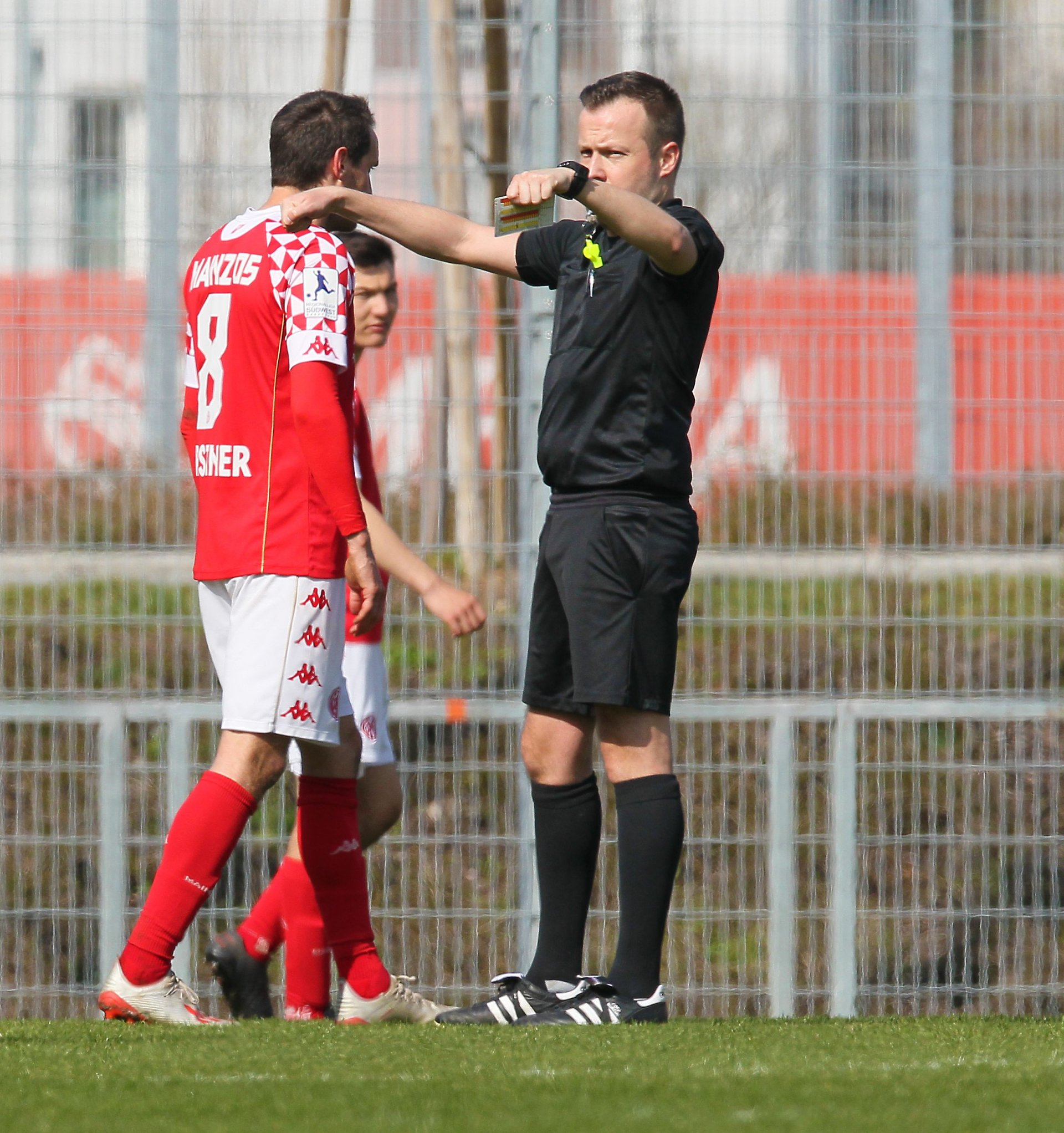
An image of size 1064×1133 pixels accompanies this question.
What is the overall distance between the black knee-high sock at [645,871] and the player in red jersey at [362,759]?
2.53 ft

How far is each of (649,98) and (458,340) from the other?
1695 mm

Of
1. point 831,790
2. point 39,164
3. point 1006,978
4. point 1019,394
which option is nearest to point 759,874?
point 831,790

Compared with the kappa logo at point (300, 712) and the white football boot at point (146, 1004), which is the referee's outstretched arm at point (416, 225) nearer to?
the kappa logo at point (300, 712)

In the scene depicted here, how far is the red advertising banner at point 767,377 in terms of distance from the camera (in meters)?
5.80

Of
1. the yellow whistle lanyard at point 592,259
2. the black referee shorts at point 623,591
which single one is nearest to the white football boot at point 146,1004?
the black referee shorts at point 623,591

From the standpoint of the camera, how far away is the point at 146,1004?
4.09 m

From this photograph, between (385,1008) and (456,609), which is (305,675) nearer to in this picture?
(456,609)

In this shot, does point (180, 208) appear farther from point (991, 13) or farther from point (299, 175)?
point (991, 13)

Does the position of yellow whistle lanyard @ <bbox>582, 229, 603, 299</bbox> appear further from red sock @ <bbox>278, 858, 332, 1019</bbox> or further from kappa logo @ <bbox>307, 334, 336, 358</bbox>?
red sock @ <bbox>278, 858, 332, 1019</bbox>

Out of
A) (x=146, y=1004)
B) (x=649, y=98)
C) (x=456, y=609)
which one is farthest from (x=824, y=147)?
(x=146, y=1004)

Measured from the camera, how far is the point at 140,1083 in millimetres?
3314

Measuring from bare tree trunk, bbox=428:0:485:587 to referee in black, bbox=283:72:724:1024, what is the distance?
4.80 feet

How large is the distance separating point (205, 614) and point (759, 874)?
2231 millimetres

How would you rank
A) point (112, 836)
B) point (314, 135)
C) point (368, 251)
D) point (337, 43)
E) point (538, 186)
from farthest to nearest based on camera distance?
1. point (112, 836)
2. point (337, 43)
3. point (368, 251)
4. point (314, 135)
5. point (538, 186)
